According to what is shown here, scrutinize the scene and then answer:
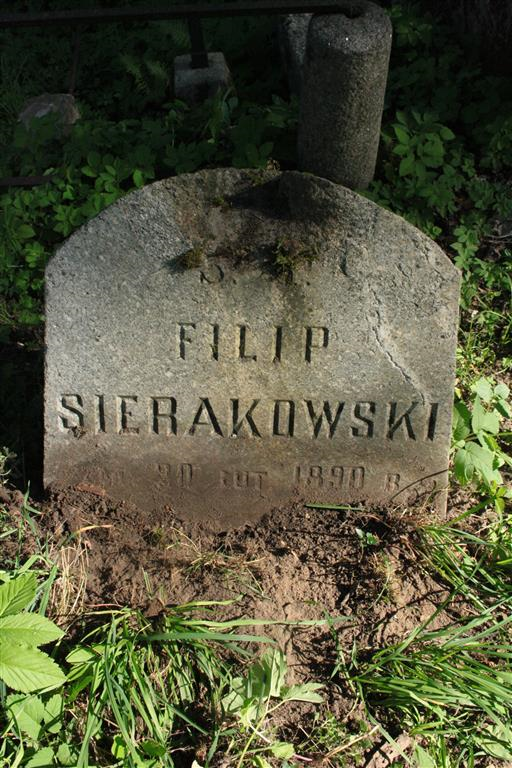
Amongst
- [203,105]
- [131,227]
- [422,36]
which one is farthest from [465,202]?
[131,227]

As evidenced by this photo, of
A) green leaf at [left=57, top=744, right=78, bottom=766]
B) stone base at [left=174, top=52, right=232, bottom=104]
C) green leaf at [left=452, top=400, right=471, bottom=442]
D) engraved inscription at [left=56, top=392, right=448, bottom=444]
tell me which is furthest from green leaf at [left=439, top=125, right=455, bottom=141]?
green leaf at [left=57, top=744, right=78, bottom=766]

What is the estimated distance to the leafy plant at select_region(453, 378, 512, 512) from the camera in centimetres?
298

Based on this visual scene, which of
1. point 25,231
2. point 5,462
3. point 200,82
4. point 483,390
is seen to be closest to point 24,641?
point 5,462

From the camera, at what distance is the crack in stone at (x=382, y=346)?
2.74 metres

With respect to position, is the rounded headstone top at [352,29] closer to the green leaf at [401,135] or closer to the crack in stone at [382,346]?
the green leaf at [401,135]

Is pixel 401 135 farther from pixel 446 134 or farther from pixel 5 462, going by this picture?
pixel 5 462

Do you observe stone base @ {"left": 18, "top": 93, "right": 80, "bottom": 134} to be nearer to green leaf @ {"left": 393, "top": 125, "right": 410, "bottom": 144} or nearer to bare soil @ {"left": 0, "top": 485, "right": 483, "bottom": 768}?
green leaf @ {"left": 393, "top": 125, "right": 410, "bottom": 144}

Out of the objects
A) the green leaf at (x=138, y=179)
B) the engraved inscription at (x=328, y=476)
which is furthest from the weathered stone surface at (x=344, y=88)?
the engraved inscription at (x=328, y=476)

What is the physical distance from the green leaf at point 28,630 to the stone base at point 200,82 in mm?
2889

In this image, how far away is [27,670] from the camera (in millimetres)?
2281

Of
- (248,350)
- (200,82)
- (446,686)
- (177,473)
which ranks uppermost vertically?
(200,82)

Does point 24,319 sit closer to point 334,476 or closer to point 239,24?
point 334,476

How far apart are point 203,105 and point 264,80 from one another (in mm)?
615

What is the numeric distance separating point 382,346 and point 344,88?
1.07m
